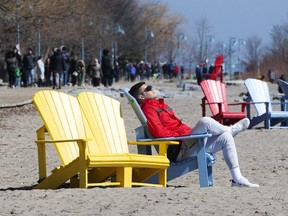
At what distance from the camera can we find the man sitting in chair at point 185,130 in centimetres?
1044

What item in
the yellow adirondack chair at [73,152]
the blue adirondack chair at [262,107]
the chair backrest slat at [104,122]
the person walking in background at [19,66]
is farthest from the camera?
the person walking in background at [19,66]

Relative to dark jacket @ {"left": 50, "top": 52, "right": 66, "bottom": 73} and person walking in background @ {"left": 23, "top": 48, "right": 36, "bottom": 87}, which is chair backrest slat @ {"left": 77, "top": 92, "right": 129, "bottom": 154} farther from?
person walking in background @ {"left": 23, "top": 48, "right": 36, "bottom": 87}

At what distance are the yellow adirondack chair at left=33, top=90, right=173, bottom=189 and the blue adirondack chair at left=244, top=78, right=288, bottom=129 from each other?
32.7 ft

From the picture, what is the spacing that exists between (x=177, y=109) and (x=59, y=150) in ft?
59.2

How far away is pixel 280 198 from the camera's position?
28.7ft

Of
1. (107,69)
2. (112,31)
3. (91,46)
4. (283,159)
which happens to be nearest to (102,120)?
(283,159)

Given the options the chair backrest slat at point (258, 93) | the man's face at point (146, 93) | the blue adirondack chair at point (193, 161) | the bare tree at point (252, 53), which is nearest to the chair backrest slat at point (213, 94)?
the chair backrest slat at point (258, 93)

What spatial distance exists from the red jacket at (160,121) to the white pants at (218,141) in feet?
0.54

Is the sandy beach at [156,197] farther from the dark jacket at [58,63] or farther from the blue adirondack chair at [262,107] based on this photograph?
the dark jacket at [58,63]

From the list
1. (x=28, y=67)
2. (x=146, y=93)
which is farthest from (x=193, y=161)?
(x=28, y=67)

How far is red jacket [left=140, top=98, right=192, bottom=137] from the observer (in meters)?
10.6

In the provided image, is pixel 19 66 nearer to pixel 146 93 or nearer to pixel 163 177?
pixel 146 93

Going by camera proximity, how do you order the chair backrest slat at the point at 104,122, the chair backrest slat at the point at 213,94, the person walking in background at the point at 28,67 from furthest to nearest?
the person walking in background at the point at 28,67 → the chair backrest slat at the point at 213,94 → the chair backrest slat at the point at 104,122

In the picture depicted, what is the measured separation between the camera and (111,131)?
1088 cm
